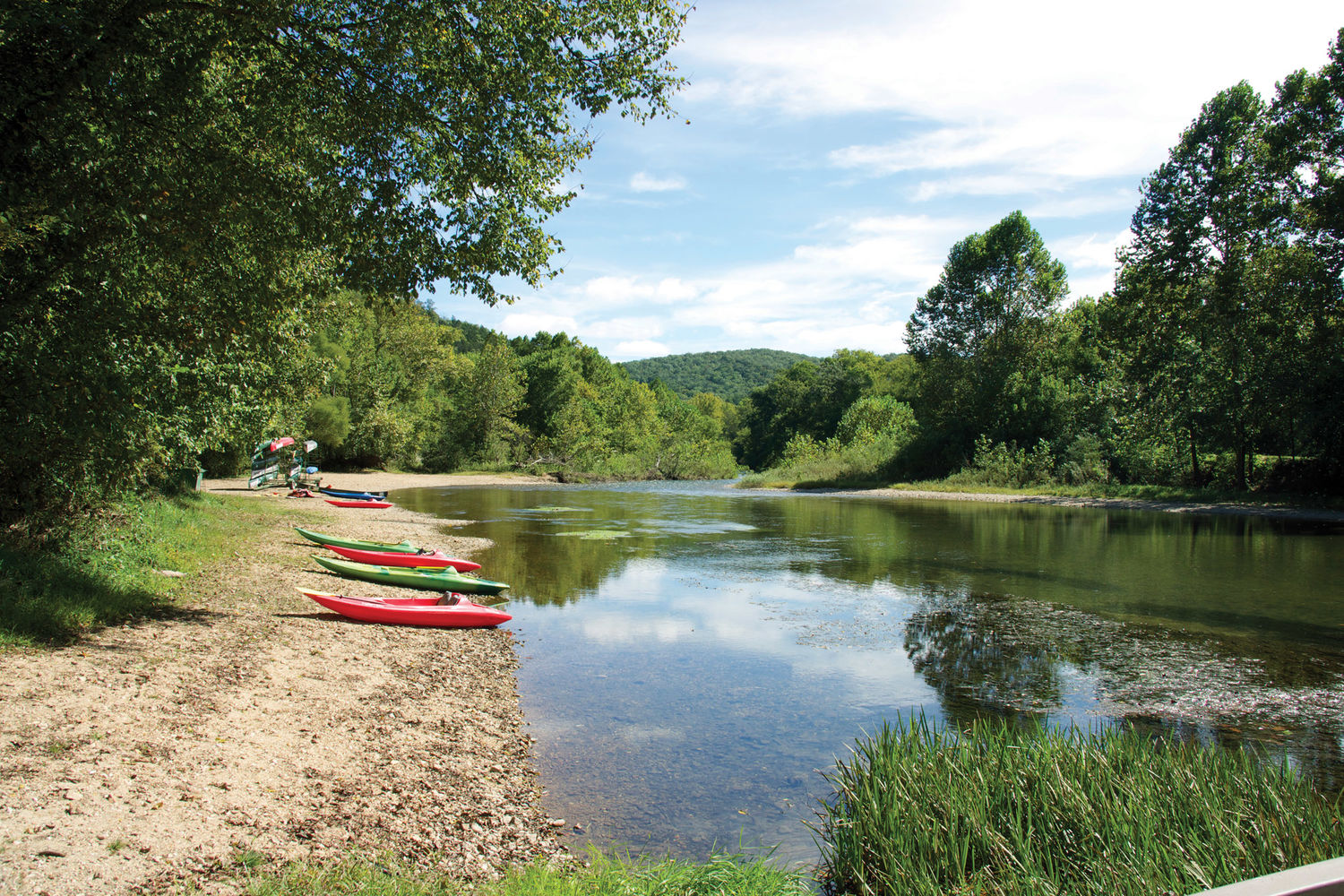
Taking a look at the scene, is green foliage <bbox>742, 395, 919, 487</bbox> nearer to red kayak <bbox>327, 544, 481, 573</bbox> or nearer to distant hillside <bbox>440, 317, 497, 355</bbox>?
red kayak <bbox>327, 544, 481, 573</bbox>

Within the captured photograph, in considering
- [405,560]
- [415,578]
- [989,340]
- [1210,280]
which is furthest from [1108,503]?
[415,578]

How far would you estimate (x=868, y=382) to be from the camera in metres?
80.1

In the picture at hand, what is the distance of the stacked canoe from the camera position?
10.5m

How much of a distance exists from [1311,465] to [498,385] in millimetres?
49197

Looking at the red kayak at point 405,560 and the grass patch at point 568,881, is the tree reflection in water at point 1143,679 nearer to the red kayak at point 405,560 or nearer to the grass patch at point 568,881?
the grass patch at point 568,881

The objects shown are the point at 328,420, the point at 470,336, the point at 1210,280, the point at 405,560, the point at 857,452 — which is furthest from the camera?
the point at 470,336

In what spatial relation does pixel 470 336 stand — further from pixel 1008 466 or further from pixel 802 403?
pixel 1008 466

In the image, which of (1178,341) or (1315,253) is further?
(1178,341)

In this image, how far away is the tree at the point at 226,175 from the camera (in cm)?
707

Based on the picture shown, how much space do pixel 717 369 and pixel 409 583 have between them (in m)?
167

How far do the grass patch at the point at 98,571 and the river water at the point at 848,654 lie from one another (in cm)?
438

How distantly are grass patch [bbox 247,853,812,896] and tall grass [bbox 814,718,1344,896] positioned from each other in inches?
22.8

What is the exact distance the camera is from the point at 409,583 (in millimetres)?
12914

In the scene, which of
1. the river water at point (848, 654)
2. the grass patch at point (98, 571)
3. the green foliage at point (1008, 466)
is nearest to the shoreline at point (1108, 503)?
the green foliage at point (1008, 466)
